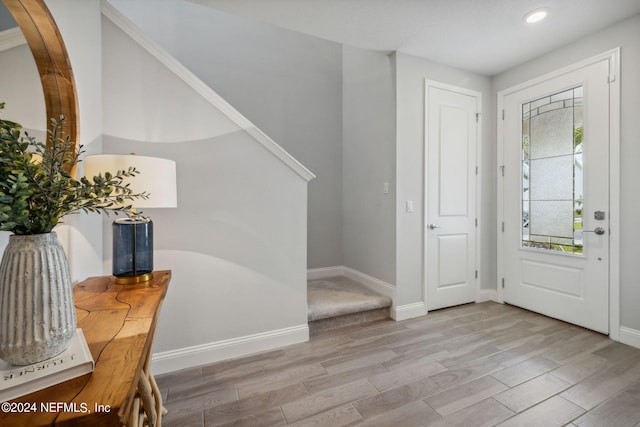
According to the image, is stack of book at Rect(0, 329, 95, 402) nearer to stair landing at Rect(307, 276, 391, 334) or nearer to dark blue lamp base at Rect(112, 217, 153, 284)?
dark blue lamp base at Rect(112, 217, 153, 284)

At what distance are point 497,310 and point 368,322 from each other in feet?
4.84

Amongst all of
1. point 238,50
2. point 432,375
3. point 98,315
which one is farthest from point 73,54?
point 432,375

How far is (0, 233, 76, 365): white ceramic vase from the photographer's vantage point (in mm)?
598

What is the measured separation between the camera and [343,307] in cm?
258

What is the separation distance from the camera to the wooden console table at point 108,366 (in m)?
0.52

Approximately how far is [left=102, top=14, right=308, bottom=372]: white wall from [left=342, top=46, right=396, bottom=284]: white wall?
108 centimetres

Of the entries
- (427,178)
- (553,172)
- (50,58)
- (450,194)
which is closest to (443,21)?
(427,178)

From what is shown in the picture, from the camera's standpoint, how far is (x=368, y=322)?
2.68 metres

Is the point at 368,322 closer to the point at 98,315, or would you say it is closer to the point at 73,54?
the point at 98,315

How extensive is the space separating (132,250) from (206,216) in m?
0.56

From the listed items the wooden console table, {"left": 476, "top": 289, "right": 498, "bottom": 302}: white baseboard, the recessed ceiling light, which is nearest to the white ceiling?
the recessed ceiling light

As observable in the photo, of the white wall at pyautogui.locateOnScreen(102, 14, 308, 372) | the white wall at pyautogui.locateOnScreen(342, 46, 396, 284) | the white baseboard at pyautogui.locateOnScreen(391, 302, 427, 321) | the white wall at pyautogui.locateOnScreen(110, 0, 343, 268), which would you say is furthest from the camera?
the white wall at pyautogui.locateOnScreen(110, 0, 343, 268)

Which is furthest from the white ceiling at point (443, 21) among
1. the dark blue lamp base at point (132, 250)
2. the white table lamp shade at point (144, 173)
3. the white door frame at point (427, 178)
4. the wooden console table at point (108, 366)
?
the wooden console table at point (108, 366)

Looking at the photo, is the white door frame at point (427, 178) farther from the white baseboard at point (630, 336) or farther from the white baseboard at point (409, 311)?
the white baseboard at point (630, 336)
